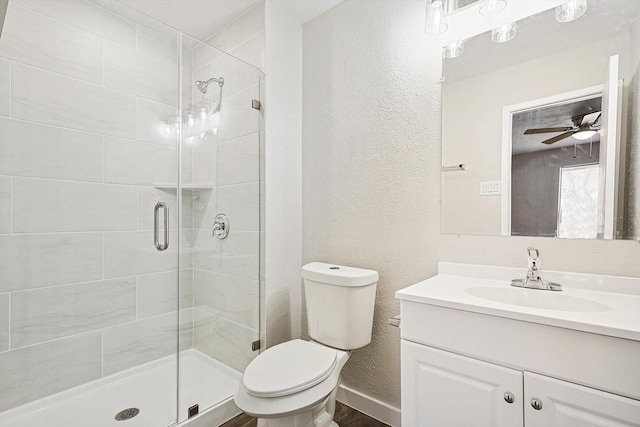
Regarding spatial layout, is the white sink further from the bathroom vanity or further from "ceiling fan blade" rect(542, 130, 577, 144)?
"ceiling fan blade" rect(542, 130, 577, 144)

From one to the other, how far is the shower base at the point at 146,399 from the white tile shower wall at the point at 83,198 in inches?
2.4

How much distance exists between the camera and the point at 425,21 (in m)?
1.56

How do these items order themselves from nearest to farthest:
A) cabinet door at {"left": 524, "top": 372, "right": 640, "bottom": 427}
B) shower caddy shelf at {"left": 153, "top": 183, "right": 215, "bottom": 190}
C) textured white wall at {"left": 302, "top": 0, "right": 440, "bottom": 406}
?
1. cabinet door at {"left": 524, "top": 372, "right": 640, "bottom": 427}
2. textured white wall at {"left": 302, "top": 0, "right": 440, "bottom": 406}
3. shower caddy shelf at {"left": 153, "top": 183, "right": 215, "bottom": 190}

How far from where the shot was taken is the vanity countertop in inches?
34.7

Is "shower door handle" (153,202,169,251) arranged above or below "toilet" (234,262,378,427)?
above

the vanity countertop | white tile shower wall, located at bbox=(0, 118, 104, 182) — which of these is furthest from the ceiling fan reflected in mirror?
white tile shower wall, located at bbox=(0, 118, 104, 182)

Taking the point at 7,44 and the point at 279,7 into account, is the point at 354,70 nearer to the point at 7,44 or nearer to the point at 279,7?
the point at 279,7

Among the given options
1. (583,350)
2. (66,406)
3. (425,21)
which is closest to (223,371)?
(66,406)

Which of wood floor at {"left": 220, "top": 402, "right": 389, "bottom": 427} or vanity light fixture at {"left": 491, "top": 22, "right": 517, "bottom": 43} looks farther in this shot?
wood floor at {"left": 220, "top": 402, "right": 389, "bottom": 427}

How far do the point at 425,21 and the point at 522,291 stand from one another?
49.9 inches

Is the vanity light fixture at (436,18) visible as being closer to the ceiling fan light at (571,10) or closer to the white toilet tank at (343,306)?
the ceiling fan light at (571,10)

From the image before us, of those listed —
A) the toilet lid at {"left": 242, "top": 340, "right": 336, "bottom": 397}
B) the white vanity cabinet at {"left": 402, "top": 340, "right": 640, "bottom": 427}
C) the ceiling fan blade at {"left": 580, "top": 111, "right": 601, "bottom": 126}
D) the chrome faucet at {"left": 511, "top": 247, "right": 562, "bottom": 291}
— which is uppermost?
the ceiling fan blade at {"left": 580, "top": 111, "right": 601, "bottom": 126}

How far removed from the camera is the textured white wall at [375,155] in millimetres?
1596

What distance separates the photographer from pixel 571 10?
1.25 metres
